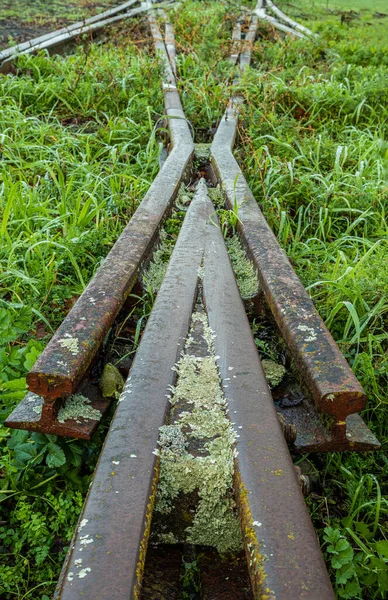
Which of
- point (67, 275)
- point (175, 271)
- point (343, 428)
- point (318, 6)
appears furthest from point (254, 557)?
point (318, 6)

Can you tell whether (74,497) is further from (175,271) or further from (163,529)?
(175,271)

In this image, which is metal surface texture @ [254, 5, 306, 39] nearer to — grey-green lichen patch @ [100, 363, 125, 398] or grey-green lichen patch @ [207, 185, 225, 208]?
grey-green lichen patch @ [207, 185, 225, 208]

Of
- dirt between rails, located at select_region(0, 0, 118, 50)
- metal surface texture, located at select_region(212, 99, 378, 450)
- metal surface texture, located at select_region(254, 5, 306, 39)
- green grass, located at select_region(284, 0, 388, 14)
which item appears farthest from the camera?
green grass, located at select_region(284, 0, 388, 14)

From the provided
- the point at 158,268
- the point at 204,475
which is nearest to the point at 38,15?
the point at 158,268

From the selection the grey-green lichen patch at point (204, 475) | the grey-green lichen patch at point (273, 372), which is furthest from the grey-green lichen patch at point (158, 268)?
the grey-green lichen patch at point (204, 475)

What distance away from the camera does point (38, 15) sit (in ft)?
26.3

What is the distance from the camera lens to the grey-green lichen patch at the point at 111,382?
1.77m

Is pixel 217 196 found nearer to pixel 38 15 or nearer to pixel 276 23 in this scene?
pixel 276 23

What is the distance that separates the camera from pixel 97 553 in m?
1.11

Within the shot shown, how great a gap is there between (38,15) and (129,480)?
8.31 meters

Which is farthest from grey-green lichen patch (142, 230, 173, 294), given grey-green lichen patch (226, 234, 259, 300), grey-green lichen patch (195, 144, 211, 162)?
grey-green lichen patch (195, 144, 211, 162)

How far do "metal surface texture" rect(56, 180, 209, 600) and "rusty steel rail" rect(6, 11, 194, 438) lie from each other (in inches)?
5.9

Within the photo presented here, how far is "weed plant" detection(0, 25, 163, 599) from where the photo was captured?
1.63m

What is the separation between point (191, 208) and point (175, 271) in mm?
678
